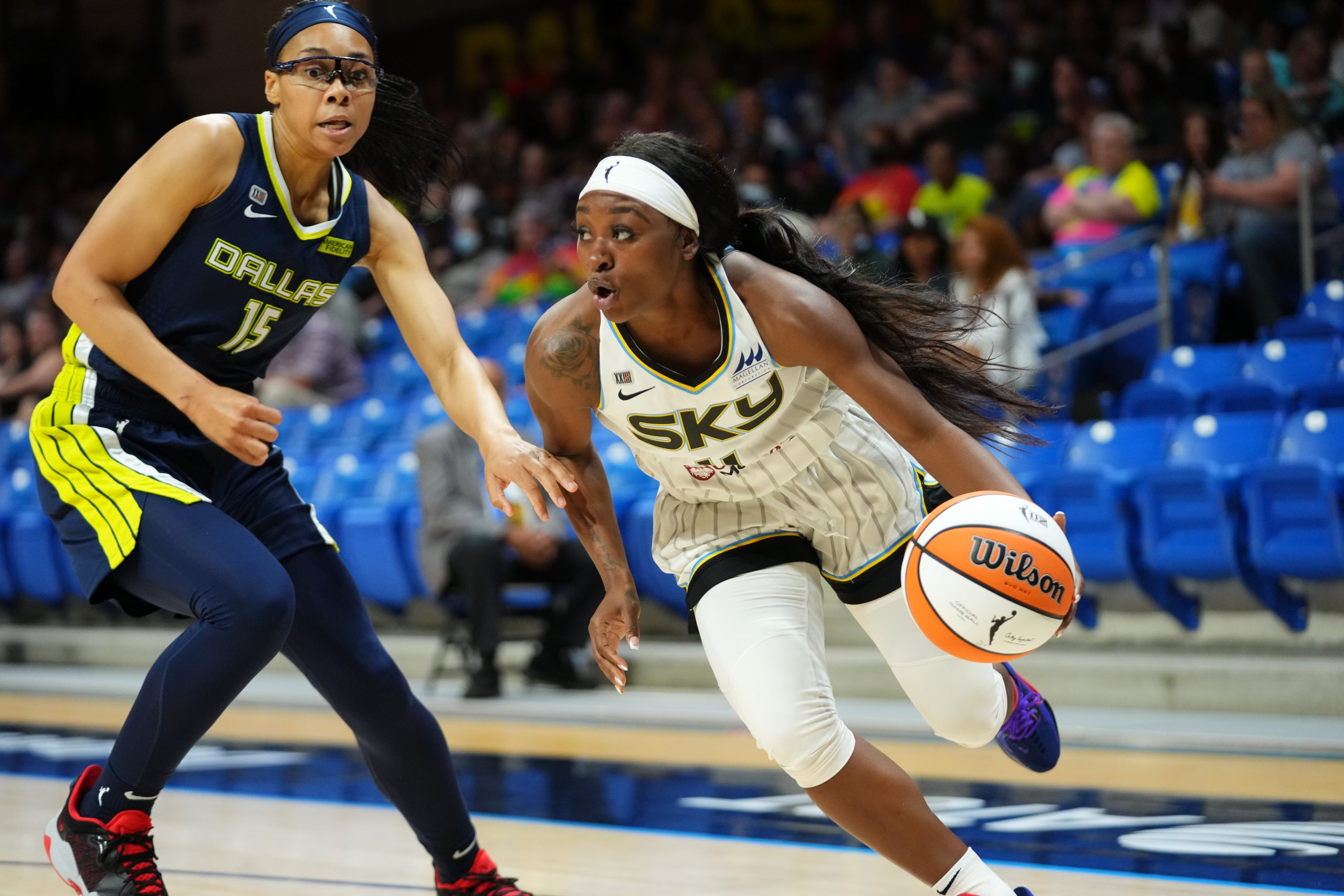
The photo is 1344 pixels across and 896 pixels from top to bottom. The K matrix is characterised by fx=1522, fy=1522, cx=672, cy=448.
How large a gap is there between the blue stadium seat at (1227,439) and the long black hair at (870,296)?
3.54 meters

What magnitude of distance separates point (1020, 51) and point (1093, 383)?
3.41m

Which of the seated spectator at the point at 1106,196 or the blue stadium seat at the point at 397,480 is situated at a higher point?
the seated spectator at the point at 1106,196

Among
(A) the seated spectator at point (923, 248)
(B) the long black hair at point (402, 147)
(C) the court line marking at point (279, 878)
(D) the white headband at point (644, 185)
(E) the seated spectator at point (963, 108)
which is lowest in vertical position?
(C) the court line marking at point (279, 878)

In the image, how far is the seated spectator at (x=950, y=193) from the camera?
9.29 metres

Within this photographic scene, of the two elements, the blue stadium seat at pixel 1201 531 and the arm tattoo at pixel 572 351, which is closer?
the arm tattoo at pixel 572 351

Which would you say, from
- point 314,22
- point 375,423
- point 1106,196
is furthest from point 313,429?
point 314,22

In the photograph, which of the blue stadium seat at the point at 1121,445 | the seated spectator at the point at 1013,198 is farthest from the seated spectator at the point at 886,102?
the blue stadium seat at the point at 1121,445

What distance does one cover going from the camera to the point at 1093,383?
27.3 feet

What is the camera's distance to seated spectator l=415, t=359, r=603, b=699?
24.3 feet

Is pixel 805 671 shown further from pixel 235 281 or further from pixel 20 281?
pixel 20 281

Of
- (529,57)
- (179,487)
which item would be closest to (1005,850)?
(179,487)

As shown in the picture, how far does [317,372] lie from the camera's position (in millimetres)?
11047

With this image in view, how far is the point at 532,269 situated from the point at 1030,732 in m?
8.28

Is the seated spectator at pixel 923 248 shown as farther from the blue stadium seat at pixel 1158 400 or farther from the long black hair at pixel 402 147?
the long black hair at pixel 402 147
